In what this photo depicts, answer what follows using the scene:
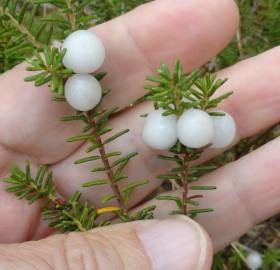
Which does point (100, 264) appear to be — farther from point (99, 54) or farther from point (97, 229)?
point (99, 54)

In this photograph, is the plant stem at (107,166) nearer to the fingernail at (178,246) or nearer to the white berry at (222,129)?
the fingernail at (178,246)

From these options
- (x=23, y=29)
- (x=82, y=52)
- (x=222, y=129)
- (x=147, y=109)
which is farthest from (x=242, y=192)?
(x=23, y=29)

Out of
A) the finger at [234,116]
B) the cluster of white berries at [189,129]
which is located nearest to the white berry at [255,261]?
the finger at [234,116]

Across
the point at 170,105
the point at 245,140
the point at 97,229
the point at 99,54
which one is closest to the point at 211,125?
the point at 170,105

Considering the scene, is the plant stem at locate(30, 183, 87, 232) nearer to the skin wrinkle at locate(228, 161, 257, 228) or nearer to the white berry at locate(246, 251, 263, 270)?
the skin wrinkle at locate(228, 161, 257, 228)

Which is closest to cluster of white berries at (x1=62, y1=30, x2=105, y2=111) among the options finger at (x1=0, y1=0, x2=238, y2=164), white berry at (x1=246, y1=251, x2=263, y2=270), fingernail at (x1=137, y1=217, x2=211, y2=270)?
finger at (x1=0, y1=0, x2=238, y2=164)
